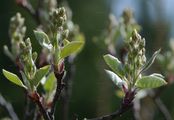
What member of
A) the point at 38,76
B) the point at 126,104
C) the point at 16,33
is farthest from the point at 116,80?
the point at 16,33

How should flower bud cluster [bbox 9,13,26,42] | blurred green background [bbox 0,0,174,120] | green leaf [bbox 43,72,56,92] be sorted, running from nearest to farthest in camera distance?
green leaf [bbox 43,72,56,92], flower bud cluster [bbox 9,13,26,42], blurred green background [bbox 0,0,174,120]

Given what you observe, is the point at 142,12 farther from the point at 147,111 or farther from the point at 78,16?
the point at 147,111

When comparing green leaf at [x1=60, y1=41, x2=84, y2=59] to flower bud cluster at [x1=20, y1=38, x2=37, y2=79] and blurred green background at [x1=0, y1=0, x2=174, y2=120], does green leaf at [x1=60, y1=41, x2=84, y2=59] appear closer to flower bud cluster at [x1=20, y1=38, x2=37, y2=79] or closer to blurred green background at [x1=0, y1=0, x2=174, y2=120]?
flower bud cluster at [x1=20, y1=38, x2=37, y2=79]

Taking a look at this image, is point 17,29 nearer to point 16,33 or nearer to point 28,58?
point 16,33

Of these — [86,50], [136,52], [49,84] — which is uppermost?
[136,52]

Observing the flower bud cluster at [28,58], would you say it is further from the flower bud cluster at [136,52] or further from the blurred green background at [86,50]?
the blurred green background at [86,50]

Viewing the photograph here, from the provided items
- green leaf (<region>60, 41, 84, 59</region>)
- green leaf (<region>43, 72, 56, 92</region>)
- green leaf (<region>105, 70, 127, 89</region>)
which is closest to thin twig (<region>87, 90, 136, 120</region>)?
green leaf (<region>105, 70, 127, 89</region>)

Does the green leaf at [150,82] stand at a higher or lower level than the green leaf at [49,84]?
higher

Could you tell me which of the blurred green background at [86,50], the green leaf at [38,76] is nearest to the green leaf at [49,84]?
the green leaf at [38,76]
